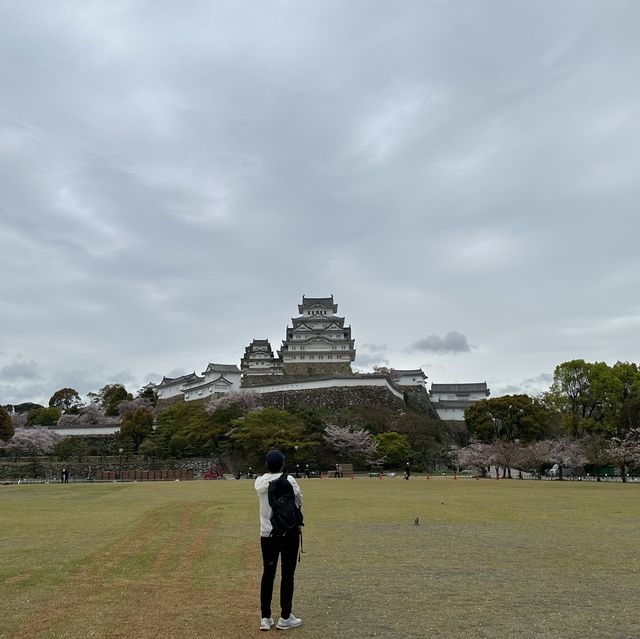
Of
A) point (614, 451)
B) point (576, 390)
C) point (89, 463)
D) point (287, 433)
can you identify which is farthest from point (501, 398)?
point (89, 463)

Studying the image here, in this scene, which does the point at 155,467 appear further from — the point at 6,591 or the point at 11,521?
the point at 6,591

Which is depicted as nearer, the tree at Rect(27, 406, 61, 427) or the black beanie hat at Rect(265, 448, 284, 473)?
the black beanie hat at Rect(265, 448, 284, 473)

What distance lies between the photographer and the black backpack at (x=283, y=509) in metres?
6.06

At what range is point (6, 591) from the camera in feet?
24.9

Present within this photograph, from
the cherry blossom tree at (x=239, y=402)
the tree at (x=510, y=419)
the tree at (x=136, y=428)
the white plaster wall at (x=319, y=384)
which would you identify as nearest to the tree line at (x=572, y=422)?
the tree at (x=510, y=419)

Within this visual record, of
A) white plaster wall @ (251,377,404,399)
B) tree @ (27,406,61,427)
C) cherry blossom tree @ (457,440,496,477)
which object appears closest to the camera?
cherry blossom tree @ (457,440,496,477)

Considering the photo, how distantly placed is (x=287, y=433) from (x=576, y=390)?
984 inches

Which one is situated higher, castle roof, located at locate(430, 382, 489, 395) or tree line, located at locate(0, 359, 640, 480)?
castle roof, located at locate(430, 382, 489, 395)

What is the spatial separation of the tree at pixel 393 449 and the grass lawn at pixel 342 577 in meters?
40.9

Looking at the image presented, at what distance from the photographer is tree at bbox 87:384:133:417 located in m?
87.8

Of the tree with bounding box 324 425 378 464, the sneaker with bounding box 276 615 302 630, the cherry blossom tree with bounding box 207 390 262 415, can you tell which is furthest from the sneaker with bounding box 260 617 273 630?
the cherry blossom tree with bounding box 207 390 262 415

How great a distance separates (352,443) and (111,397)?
48.0 m

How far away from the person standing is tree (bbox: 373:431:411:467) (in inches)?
2036

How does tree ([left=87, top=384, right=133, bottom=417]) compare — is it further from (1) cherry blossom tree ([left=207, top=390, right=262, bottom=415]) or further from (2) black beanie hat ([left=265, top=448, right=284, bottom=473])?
(2) black beanie hat ([left=265, top=448, right=284, bottom=473])
